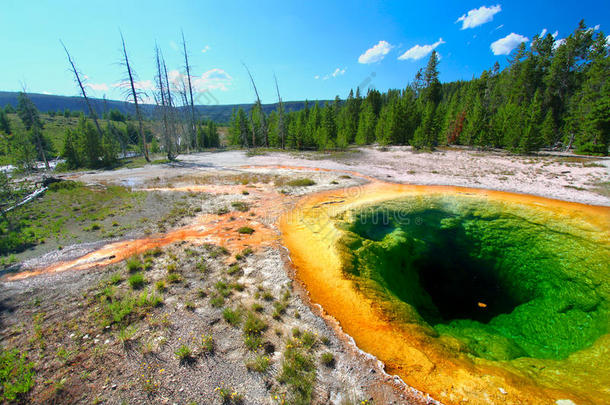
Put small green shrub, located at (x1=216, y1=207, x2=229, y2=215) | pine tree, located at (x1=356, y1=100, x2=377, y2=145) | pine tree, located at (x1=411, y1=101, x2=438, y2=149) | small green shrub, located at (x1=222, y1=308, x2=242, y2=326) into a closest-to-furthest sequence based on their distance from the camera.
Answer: small green shrub, located at (x1=222, y1=308, x2=242, y2=326), small green shrub, located at (x1=216, y1=207, x2=229, y2=215), pine tree, located at (x1=411, y1=101, x2=438, y2=149), pine tree, located at (x1=356, y1=100, x2=377, y2=145)

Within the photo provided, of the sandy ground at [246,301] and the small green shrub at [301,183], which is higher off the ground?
the small green shrub at [301,183]

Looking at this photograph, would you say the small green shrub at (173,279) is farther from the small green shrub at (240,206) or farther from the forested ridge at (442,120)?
the forested ridge at (442,120)

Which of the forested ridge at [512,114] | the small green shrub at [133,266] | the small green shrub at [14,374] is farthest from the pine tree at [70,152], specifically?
the small green shrub at [14,374]

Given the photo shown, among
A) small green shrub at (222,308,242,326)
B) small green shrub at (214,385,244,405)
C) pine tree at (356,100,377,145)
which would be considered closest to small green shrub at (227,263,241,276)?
small green shrub at (222,308,242,326)

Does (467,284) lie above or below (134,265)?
below

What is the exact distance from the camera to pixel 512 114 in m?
37.4

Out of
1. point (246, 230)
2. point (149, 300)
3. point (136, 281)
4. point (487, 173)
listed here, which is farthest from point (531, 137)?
point (136, 281)

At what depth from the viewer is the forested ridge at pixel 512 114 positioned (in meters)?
34.2

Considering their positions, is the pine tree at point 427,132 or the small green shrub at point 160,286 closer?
the small green shrub at point 160,286

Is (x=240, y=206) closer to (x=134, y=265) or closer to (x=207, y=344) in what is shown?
(x=134, y=265)

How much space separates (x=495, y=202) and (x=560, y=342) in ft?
30.8

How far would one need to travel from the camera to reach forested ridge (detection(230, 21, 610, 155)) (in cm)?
3425

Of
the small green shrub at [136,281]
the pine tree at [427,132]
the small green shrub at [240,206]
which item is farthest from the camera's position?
the pine tree at [427,132]

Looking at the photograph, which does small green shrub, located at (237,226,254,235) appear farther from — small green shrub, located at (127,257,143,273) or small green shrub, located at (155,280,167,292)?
small green shrub, located at (155,280,167,292)
